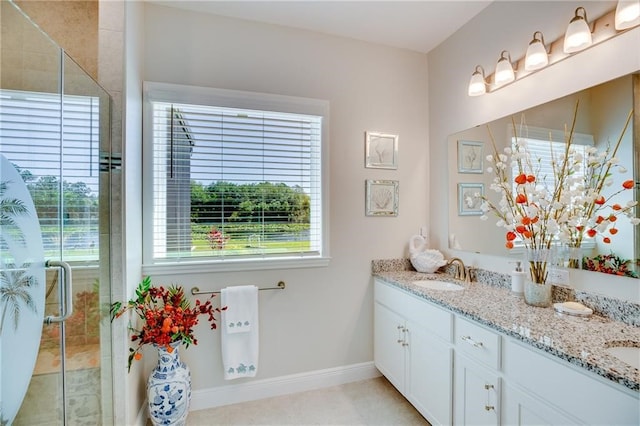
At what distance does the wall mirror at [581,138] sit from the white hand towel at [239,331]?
5.37ft

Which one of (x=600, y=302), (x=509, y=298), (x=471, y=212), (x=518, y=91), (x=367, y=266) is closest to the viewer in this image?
(x=600, y=302)

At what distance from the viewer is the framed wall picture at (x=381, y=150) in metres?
2.44

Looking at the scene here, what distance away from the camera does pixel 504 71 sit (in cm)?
187

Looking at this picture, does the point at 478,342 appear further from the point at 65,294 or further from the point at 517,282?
the point at 65,294

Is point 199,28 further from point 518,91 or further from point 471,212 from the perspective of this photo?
point 471,212

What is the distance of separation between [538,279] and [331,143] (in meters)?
1.60

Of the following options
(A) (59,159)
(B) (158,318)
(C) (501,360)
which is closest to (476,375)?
(C) (501,360)

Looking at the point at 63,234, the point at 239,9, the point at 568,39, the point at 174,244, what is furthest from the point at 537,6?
the point at 63,234

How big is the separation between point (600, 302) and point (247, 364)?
207 cm

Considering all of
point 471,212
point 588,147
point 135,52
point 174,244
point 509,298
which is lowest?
point 509,298

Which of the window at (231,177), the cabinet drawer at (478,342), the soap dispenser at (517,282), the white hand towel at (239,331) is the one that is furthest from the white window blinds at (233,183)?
the soap dispenser at (517,282)

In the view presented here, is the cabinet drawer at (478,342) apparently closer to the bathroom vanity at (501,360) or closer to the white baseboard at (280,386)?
the bathroom vanity at (501,360)

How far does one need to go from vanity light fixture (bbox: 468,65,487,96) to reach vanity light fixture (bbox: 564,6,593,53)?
0.54 m

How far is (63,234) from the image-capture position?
1436mm
